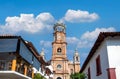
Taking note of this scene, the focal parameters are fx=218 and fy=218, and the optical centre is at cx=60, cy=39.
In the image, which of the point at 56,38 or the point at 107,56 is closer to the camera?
the point at 107,56

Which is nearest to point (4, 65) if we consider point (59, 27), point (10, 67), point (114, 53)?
point (10, 67)

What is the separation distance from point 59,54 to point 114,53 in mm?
59090

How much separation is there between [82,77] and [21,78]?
711 cm

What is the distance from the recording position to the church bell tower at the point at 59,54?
233 feet

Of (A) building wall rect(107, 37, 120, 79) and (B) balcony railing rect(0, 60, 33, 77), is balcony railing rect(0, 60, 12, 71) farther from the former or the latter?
(A) building wall rect(107, 37, 120, 79)

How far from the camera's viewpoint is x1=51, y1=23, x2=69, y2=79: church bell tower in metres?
70.9

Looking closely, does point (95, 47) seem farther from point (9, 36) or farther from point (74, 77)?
point (9, 36)

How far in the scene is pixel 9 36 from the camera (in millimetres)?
23078

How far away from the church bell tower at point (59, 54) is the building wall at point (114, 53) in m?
57.7

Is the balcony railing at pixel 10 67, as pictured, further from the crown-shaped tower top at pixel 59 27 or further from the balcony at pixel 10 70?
→ the crown-shaped tower top at pixel 59 27

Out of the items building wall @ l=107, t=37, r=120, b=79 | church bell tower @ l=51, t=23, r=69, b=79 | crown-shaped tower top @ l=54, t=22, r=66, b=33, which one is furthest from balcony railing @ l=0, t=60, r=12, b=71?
crown-shaped tower top @ l=54, t=22, r=66, b=33

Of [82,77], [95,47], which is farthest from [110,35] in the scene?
[82,77]

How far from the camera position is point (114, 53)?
13789mm

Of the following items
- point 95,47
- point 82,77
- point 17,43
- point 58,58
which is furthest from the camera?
point 58,58
